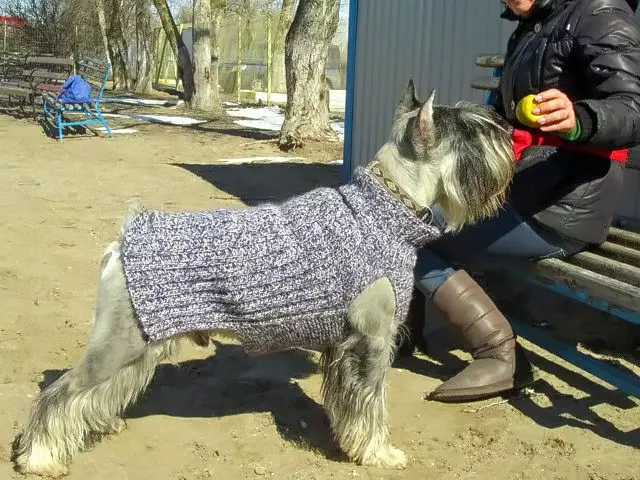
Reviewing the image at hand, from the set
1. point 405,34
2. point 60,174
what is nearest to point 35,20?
point 60,174

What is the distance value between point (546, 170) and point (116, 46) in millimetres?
27150

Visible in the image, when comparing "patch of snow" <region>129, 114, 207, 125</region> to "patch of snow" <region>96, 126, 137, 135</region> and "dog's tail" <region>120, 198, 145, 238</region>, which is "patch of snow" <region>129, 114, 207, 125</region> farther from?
"dog's tail" <region>120, 198, 145, 238</region>

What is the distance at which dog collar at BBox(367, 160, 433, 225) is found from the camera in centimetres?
310

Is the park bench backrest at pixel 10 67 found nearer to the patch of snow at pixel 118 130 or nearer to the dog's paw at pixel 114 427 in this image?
the patch of snow at pixel 118 130

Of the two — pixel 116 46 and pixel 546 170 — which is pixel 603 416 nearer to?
pixel 546 170

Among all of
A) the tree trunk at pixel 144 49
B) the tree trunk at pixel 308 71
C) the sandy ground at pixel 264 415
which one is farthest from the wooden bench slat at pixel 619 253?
the tree trunk at pixel 144 49

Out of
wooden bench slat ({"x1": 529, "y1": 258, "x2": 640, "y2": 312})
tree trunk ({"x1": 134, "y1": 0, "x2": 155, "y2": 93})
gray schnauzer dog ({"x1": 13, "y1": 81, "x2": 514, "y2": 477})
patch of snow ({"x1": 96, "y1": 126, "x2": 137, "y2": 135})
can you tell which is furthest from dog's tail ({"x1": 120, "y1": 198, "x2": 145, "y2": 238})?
tree trunk ({"x1": 134, "y1": 0, "x2": 155, "y2": 93})

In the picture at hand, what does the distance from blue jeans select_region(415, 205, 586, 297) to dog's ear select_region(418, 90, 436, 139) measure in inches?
36.4

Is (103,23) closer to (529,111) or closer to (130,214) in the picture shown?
(130,214)

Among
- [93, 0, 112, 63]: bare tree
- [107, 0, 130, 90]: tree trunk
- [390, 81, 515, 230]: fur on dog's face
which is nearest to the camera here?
[390, 81, 515, 230]: fur on dog's face

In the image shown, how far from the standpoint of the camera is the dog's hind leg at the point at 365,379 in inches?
122

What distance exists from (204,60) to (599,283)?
15182 millimetres

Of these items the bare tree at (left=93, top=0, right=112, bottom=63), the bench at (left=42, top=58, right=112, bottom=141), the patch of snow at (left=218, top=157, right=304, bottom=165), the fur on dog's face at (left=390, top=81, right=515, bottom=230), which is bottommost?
the patch of snow at (left=218, top=157, right=304, bottom=165)

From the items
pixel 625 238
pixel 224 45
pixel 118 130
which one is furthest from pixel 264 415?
pixel 224 45
